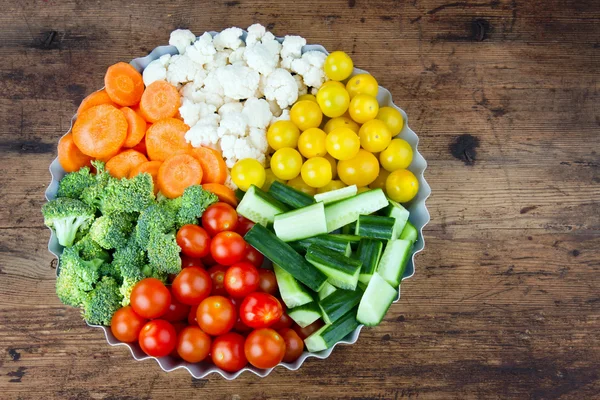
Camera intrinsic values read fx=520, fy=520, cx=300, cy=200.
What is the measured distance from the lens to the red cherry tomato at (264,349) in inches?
58.1

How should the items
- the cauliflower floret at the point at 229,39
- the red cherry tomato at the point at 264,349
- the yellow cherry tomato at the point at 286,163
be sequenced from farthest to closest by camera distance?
the cauliflower floret at the point at 229,39, the yellow cherry tomato at the point at 286,163, the red cherry tomato at the point at 264,349

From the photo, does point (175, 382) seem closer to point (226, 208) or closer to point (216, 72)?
point (226, 208)

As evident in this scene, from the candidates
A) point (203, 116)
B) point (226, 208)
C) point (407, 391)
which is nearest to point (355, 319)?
point (407, 391)

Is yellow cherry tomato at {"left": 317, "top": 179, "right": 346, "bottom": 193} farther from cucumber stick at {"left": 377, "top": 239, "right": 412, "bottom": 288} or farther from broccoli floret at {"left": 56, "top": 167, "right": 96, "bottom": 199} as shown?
broccoli floret at {"left": 56, "top": 167, "right": 96, "bottom": 199}

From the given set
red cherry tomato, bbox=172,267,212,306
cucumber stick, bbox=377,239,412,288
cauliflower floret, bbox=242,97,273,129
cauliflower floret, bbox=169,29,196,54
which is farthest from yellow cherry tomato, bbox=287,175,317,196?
cauliflower floret, bbox=169,29,196,54

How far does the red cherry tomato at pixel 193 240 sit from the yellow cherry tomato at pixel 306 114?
19.4 inches

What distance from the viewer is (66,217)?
162 cm

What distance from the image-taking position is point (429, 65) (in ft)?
7.13

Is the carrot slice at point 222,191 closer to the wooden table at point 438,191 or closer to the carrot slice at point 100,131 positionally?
the carrot slice at point 100,131

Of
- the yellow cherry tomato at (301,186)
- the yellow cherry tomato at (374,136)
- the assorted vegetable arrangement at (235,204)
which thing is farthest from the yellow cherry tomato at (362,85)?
the yellow cherry tomato at (301,186)

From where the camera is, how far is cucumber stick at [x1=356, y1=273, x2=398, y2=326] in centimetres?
157

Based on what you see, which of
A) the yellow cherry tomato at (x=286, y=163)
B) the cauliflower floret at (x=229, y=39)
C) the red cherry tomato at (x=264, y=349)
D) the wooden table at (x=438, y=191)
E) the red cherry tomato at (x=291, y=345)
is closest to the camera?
the red cherry tomato at (x=264, y=349)

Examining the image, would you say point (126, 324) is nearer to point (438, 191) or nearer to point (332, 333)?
point (332, 333)

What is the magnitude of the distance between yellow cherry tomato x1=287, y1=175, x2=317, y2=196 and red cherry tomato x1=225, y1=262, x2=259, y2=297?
13.8 inches
